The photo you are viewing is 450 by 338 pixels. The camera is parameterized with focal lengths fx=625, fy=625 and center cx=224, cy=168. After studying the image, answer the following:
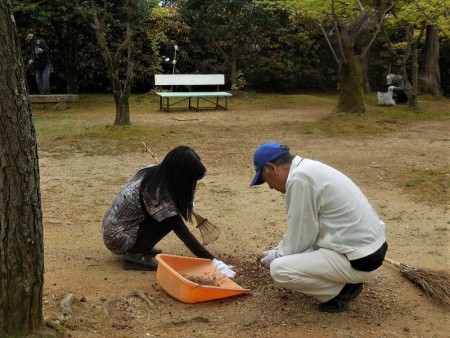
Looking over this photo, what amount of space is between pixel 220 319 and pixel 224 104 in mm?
12204

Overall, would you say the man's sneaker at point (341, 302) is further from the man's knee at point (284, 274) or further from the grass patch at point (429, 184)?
the grass patch at point (429, 184)

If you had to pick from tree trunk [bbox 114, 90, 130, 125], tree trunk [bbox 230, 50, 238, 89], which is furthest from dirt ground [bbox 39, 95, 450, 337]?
tree trunk [bbox 230, 50, 238, 89]

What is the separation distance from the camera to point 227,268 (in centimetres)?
411

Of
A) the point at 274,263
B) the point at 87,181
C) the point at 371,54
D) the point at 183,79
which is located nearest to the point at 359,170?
the point at 87,181

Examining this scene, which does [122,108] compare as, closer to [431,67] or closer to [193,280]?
[193,280]

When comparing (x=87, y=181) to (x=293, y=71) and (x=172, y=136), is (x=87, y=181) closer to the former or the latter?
(x=172, y=136)

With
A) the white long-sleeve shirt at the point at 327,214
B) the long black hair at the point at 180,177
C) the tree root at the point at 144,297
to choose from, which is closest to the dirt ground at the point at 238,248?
the tree root at the point at 144,297

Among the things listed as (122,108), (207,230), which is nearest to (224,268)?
(207,230)

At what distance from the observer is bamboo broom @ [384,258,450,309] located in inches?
149

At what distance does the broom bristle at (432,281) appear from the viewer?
12.4 ft

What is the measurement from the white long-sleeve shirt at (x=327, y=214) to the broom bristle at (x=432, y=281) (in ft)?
2.28

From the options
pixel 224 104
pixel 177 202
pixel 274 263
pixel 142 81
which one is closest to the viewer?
pixel 274 263

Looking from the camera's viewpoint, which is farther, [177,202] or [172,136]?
[172,136]

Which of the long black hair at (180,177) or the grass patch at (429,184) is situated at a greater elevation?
the long black hair at (180,177)
